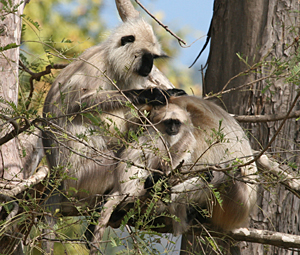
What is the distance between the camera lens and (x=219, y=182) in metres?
2.88

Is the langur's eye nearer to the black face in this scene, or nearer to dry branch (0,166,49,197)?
the black face

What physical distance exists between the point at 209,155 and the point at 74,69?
1.38m

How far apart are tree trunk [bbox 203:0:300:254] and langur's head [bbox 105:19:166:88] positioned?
2.48 ft

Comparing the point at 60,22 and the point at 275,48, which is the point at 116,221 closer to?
the point at 275,48

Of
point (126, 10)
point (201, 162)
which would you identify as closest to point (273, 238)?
point (201, 162)

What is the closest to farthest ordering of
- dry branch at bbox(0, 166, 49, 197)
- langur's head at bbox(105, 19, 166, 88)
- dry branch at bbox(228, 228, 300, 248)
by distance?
dry branch at bbox(0, 166, 49, 197) < dry branch at bbox(228, 228, 300, 248) < langur's head at bbox(105, 19, 166, 88)

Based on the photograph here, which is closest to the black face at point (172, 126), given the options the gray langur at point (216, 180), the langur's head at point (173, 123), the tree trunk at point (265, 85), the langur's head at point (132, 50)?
the langur's head at point (173, 123)

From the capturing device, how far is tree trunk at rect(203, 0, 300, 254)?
3.37 m

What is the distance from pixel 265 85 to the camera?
3447 mm

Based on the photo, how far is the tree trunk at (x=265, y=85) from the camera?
133 inches

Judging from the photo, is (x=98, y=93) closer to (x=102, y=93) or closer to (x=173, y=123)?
(x=102, y=93)

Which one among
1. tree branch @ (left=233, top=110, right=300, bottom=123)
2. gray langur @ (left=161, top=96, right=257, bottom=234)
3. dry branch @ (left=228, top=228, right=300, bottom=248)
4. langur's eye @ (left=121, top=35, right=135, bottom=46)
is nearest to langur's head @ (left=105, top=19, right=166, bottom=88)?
langur's eye @ (left=121, top=35, right=135, bottom=46)

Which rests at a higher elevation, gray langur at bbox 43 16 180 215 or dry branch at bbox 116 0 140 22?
dry branch at bbox 116 0 140 22

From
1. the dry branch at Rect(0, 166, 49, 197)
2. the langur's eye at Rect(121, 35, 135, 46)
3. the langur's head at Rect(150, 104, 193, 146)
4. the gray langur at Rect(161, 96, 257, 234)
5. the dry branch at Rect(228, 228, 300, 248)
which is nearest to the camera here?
the dry branch at Rect(0, 166, 49, 197)
